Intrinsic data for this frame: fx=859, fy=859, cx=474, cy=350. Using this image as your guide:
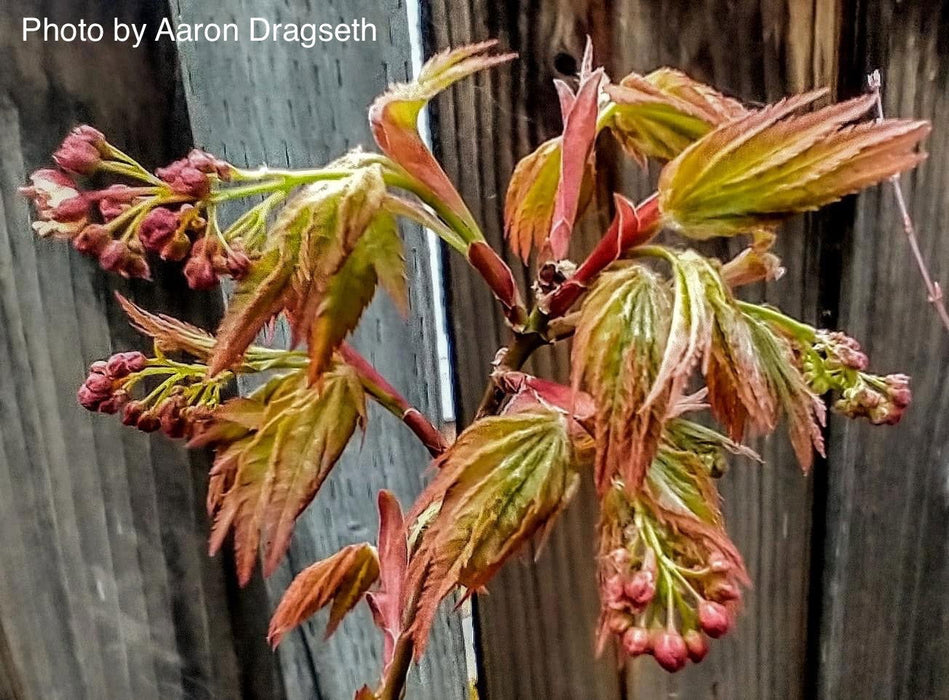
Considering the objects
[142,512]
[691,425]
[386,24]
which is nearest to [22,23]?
[386,24]

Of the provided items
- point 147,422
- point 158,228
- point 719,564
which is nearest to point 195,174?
point 158,228

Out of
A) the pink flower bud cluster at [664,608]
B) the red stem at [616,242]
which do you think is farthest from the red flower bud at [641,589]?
the red stem at [616,242]

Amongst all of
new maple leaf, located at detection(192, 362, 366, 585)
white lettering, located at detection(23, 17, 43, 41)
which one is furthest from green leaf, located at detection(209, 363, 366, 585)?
white lettering, located at detection(23, 17, 43, 41)

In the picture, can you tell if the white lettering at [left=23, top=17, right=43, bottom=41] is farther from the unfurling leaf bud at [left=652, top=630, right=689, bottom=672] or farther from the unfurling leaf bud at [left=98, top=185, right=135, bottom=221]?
the unfurling leaf bud at [left=652, top=630, right=689, bottom=672]

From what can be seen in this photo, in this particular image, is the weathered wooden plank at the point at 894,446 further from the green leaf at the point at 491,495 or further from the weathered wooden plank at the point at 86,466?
the weathered wooden plank at the point at 86,466

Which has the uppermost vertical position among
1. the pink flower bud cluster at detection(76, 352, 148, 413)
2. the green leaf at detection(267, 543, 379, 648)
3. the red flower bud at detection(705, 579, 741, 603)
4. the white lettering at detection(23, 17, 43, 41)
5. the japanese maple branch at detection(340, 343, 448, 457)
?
the white lettering at detection(23, 17, 43, 41)

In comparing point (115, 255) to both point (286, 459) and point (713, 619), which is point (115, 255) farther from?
point (713, 619)

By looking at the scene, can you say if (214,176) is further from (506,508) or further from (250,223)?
(506,508)
